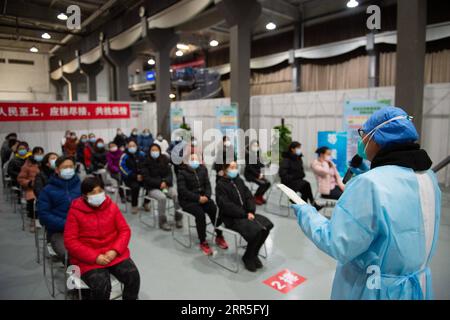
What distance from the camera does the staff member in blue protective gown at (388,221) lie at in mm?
1054

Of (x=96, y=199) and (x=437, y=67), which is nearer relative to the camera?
(x=96, y=199)

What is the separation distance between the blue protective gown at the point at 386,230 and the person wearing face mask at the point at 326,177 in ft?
10.4

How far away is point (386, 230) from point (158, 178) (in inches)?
157

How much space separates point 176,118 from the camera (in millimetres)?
11234

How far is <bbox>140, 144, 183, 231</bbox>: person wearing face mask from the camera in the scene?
4.40 meters

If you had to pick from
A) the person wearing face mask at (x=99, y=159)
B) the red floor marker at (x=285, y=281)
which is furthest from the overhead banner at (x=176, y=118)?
the red floor marker at (x=285, y=281)

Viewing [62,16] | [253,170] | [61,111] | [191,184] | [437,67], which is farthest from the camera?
[61,111]

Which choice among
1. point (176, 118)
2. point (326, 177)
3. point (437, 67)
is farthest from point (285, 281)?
point (176, 118)

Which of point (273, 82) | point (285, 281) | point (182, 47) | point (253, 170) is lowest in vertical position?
point (285, 281)

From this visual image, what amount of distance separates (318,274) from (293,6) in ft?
35.0

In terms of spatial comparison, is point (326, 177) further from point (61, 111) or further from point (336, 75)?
point (61, 111)

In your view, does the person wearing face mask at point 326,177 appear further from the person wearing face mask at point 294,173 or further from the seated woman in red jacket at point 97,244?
the seated woman in red jacket at point 97,244

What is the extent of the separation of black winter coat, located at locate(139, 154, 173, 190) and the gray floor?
0.79 meters

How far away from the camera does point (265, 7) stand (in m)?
9.54
